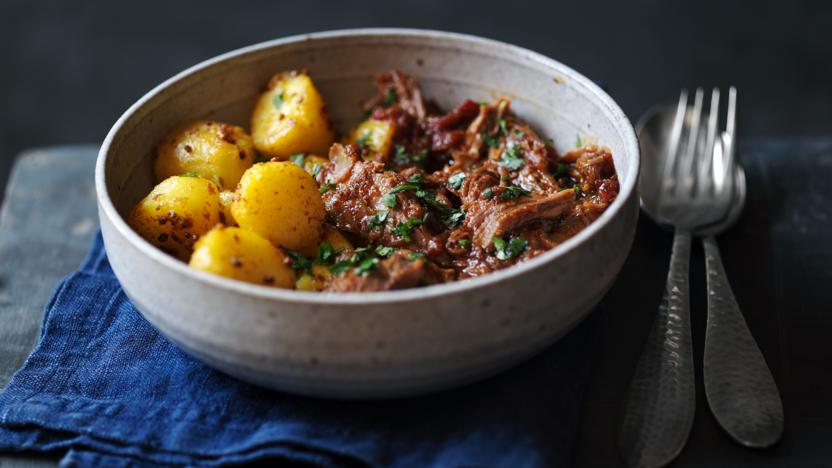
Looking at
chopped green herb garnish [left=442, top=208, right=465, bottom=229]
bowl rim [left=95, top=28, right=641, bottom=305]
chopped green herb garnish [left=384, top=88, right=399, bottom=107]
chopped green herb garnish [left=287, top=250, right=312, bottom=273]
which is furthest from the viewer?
chopped green herb garnish [left=384, top=88, right=399, bottom=107]

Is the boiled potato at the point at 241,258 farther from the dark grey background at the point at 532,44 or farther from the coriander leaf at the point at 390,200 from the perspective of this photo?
the dark grey background at the point at 532,44

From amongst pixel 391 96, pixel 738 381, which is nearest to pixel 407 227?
pixel 391 96

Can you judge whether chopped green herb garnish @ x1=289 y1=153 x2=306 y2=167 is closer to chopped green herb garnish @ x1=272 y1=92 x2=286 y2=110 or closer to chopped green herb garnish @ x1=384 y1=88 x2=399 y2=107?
chopped green herb garnish @ x1=272 y1=92 x2=286 y2=110

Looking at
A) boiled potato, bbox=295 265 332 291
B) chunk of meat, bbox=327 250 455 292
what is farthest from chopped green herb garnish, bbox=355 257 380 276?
boiled potato, bbox=295 265 332 291

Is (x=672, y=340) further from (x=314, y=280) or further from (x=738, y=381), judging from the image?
(x=314, y=280)

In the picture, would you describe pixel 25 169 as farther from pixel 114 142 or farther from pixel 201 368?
pixel 201 368

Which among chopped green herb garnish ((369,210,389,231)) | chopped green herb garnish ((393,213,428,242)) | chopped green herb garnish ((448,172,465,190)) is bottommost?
chopped green herb garnish ((369,210,389,231))

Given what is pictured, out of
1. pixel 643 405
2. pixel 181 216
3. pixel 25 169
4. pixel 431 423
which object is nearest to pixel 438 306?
pixel 431 423
